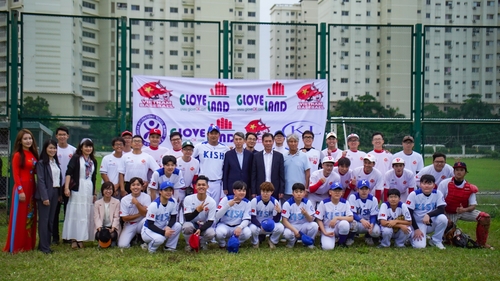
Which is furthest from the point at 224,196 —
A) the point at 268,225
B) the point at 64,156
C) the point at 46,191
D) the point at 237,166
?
the point at 46,191

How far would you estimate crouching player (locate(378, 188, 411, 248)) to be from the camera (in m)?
8.45

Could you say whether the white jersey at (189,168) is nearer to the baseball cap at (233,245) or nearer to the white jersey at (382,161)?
the baseball cap at (233,245)

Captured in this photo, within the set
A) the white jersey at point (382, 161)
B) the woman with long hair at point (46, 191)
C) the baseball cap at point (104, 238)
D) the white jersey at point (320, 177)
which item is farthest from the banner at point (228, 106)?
the baseball cap at point (104, 238)

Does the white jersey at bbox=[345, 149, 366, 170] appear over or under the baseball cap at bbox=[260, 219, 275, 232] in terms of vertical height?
over

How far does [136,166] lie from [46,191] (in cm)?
145

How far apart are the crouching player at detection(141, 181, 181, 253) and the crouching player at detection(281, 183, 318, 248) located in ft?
5.35

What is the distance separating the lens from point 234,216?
8344 millimetres

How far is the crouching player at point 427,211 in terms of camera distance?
848 centimetres

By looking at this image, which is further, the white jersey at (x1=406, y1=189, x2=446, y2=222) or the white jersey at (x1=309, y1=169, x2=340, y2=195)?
the white jersey at (x1=309, y1=169, x2=340, y2=195)

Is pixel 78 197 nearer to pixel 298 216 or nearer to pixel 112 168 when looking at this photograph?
pixel 112 168

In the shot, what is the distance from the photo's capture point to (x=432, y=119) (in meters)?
10.9

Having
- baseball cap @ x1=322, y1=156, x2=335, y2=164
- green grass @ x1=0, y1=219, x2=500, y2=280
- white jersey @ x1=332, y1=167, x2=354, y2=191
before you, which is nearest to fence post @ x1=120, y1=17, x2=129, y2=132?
green grass @ x1=0, y1=219, x2=500, y2=280

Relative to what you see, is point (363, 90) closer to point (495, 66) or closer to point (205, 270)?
point (495, 66)

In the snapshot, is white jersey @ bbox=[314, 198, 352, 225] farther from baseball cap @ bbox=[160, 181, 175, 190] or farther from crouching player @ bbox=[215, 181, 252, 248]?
baseball cap @ bbox=[160, 181, 175, 190]
